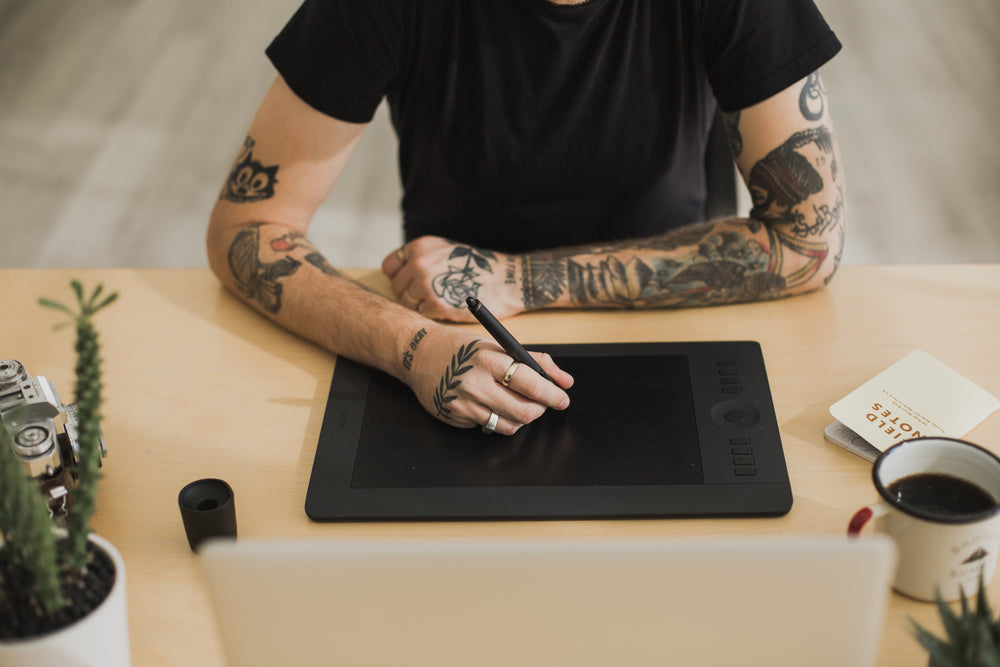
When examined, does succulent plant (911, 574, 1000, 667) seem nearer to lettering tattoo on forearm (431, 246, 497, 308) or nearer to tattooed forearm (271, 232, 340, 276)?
lettering tattoo on forearm (431, 246, 497, 308)

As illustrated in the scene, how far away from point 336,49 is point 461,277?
14.1 inches

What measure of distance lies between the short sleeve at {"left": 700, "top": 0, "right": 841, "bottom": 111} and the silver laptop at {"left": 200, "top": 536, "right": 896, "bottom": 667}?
0.82 metres

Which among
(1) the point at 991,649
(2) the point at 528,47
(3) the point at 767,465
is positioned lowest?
(3) the point at 767,465

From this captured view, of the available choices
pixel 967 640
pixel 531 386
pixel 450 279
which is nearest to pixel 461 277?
pixel 450 279

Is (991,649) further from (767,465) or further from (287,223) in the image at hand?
(287,223)

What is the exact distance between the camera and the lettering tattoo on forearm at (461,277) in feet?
4.04

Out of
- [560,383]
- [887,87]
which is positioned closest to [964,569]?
[560,383]

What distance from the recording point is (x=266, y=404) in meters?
1.07

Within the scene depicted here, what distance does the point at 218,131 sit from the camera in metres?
3.18

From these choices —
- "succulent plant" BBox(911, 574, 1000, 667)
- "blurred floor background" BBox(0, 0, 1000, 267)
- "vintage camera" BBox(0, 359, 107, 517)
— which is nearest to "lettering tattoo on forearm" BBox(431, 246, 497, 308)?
"vintage camera" BBox(0, 359, 107, 517)

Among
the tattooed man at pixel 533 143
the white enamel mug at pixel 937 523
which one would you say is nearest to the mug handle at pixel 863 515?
the white enamel mug at pixel 937 523

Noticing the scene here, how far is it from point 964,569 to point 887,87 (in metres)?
2.93

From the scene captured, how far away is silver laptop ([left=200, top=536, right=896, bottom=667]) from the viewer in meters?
0.58

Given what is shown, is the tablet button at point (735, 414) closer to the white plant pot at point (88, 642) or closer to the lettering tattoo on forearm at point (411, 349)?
the lettering tattoo on forearm at point (411, 349)
